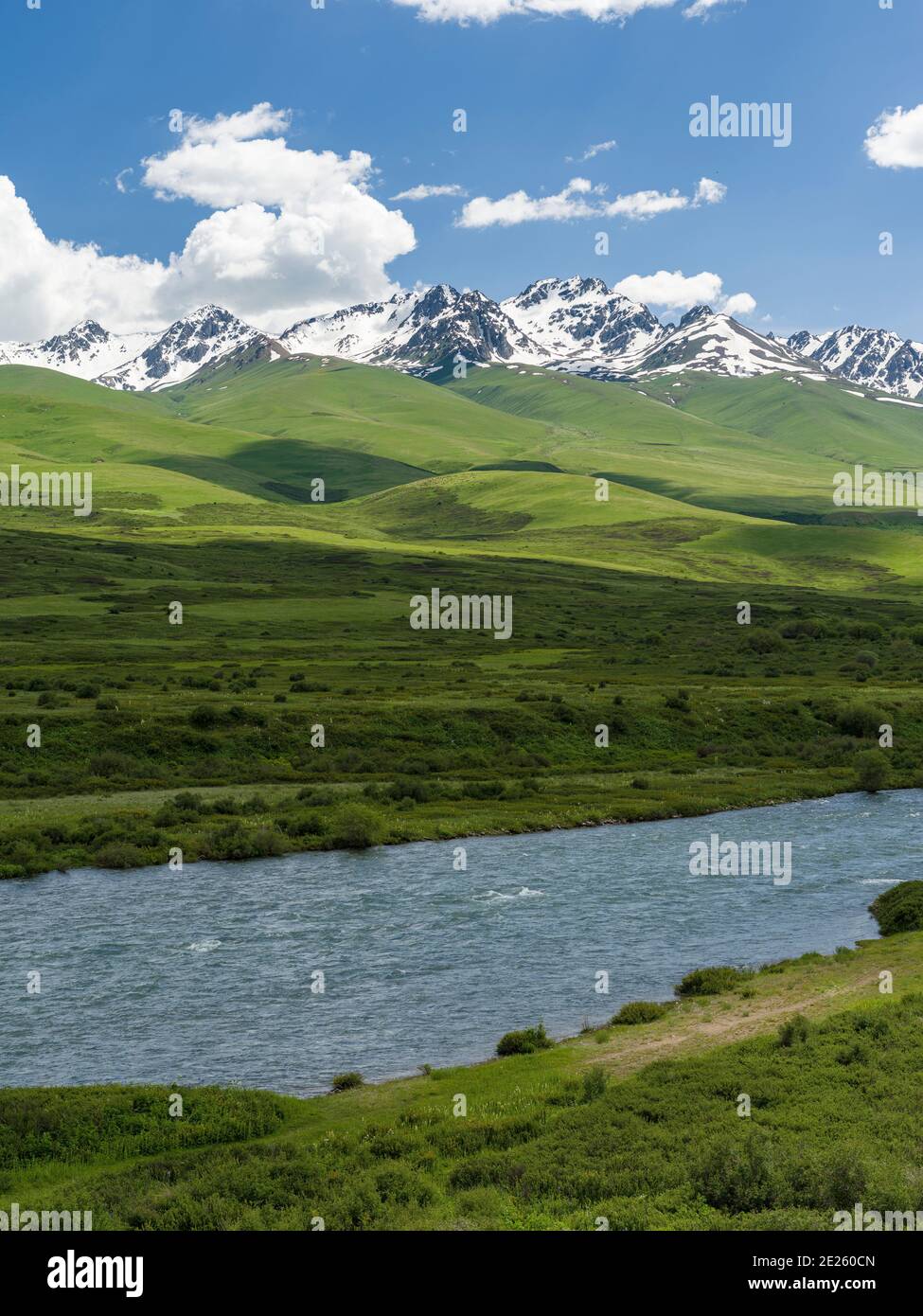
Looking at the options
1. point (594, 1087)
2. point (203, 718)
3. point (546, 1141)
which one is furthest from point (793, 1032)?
point (203, 718)

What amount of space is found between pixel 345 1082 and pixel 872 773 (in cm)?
5941

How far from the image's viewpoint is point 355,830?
65625 millimetres

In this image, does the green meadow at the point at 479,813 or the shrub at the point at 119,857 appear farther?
the shrub at the point at 119,857

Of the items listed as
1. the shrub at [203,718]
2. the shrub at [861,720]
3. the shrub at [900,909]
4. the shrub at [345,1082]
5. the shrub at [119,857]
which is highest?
the shrub at [203,718]

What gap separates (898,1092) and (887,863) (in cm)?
3472

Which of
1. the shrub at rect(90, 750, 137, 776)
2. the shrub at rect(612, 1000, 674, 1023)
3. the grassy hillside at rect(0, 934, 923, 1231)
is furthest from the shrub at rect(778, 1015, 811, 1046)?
the shrub at rect(90, 750, 137, 776)

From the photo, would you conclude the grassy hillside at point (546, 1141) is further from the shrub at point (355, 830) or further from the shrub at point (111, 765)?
the shrub at point (111, 765)

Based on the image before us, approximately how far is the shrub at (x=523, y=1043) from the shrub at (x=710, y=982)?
7413 mm

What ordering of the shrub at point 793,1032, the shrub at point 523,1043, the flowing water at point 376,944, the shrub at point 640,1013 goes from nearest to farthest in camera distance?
the shrub at point 793,1032 → the shrub at point 523,1043 → the flowing water at point 376,944 → the shrub at point 640,1013

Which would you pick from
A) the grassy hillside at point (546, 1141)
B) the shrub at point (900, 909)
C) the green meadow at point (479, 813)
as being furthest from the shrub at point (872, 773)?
the grassy hillside at point (546, 1141)

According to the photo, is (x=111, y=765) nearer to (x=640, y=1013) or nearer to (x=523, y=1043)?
(x=640, y=1013)

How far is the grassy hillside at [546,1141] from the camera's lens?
77.7 ft

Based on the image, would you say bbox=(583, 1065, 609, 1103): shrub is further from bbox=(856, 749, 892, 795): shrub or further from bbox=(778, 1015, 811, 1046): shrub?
bbox=(856, 749, 892, 795): shrub
